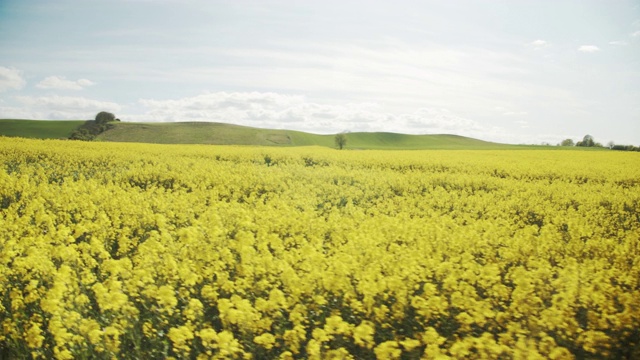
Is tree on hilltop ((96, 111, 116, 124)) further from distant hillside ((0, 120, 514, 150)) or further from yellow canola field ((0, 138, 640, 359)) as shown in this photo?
yellow canola field ((0, 138, 640, 359))

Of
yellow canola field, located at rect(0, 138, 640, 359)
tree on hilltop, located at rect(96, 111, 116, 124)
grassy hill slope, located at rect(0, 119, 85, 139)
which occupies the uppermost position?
tree on hilltop, located at rect(96, 111, 116, 124)

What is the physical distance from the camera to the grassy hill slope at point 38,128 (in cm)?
7700

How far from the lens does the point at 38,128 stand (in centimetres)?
8350

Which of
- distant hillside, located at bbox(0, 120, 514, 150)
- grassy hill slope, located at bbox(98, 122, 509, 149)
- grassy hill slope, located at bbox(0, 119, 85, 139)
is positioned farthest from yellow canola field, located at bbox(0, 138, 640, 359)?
grassy hill slope, located at bbox(0, 119, 85, 139)

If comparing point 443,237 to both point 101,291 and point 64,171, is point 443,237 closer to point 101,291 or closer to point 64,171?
point 101,291

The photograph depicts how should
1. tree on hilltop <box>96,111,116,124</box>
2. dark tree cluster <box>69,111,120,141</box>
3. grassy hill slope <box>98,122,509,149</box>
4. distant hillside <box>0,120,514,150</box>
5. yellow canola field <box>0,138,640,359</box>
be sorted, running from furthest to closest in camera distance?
tree on hilltop <box>96,111,116,124</box>, distant hillside <box>0,120,514,150</box>, grassy hill slope <box>98,122,509,149</box>, dark tree cluster <box>69,111,120,141</box>, yellow canola field <box>0,138,640,359</box>

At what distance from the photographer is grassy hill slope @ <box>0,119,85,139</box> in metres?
77.0

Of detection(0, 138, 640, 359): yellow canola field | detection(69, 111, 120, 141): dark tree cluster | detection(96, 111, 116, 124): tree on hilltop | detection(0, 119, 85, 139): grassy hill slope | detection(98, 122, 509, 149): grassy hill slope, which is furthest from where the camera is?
detection(96, 111, 116, 124): tree on hilltop

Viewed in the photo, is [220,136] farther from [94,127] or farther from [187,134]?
[94,127]

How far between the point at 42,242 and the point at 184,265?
2.51 metres

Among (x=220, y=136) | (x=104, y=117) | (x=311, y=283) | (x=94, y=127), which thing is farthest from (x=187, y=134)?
(x=311, y=283)

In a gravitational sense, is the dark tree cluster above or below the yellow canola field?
above

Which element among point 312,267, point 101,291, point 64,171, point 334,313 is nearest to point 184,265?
point 101,291

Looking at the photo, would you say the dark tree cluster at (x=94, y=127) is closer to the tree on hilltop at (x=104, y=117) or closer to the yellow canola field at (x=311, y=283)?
the tree on hilltop at (x=104, y=117)
